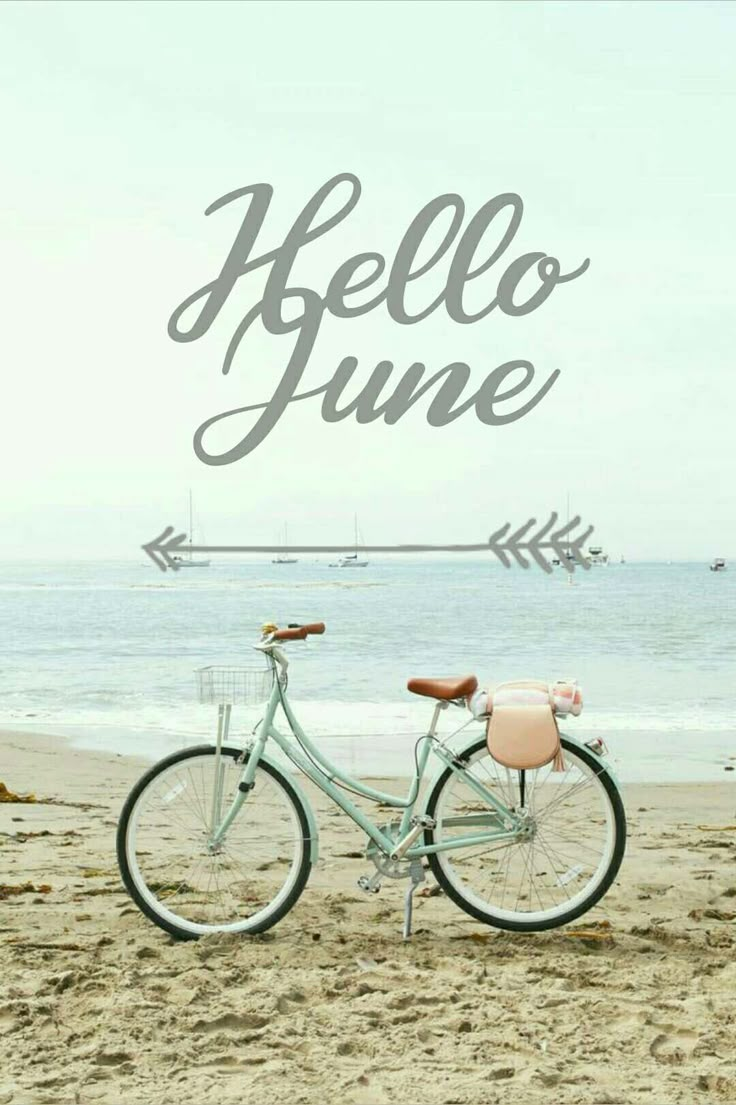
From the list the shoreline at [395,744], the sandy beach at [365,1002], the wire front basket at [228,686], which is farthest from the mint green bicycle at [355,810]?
the shoreline at [395,744]

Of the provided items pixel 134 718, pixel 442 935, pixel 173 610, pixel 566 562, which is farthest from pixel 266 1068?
pixel 173 610

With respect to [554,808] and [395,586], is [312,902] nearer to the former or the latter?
[554,808]

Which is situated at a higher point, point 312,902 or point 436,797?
point 436,797

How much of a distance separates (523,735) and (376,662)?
14.9 m

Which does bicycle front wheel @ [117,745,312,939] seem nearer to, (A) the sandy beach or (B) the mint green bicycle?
(B) the mint green bicycle

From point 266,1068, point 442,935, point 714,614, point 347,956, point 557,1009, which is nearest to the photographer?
point 266,1068

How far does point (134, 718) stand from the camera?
11.7 m

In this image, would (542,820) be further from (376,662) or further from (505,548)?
(376,662)

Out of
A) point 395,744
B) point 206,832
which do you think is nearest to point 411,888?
point 206,832

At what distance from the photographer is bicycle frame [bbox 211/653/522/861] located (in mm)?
4023

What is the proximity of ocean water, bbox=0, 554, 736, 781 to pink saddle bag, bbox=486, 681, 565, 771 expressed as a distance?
14.5 feet

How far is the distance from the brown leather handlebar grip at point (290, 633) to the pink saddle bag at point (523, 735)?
0.75 m

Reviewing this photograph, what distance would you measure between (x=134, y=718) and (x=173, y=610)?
Result: 26.0m

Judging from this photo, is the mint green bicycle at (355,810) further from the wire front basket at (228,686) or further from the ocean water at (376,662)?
the ocean water at (376,662)
